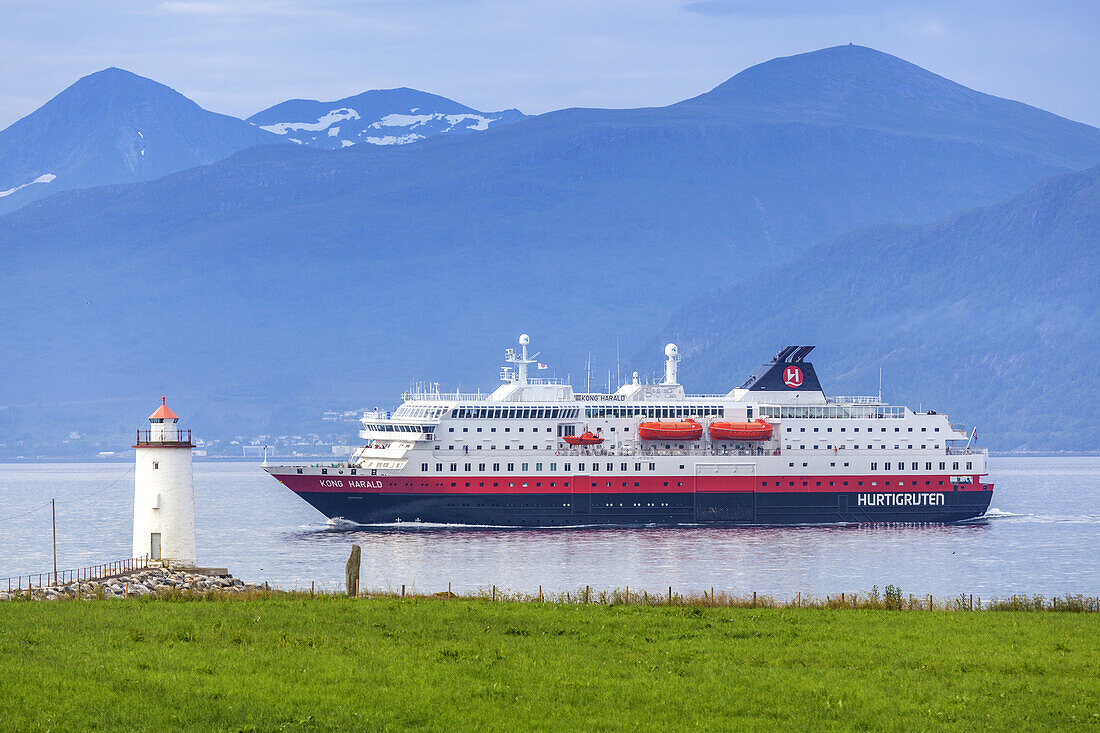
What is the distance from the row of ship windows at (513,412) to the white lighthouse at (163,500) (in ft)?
101

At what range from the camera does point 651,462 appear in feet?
236

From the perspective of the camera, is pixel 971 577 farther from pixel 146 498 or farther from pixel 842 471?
pixel 146 498

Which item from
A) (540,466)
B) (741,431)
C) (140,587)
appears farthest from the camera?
(741,431)

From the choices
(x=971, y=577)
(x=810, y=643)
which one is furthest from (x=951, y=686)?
(x=971, y=577)

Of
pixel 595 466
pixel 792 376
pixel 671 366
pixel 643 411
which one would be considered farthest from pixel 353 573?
pixel 671 366

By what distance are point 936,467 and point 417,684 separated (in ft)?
191

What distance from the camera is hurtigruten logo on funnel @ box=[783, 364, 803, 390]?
75.2m

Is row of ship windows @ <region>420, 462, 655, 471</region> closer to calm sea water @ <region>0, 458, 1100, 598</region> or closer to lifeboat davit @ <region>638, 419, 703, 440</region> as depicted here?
lifeboat davit @ <region>638, 419, 703, 440</region>

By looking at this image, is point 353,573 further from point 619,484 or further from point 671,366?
point 671,366

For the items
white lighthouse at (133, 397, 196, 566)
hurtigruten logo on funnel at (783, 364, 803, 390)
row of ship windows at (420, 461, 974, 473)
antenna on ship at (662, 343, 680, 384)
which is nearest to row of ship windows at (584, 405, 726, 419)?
hurtigruten logo on funnel at (783, 364, 803, 390)

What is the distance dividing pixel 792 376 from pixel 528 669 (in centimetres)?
5440

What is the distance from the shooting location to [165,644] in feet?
78.6

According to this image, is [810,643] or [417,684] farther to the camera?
[810,643]

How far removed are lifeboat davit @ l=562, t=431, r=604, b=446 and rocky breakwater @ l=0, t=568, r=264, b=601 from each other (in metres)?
32.5
